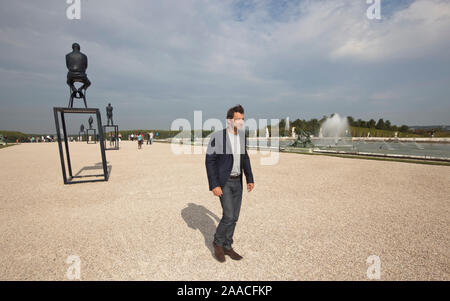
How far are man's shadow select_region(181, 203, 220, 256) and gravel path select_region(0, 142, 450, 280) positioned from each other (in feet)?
0.07

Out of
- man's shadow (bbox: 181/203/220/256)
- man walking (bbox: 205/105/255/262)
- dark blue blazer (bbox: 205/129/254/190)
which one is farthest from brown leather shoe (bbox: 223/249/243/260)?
dark blue blazer (bbox: 205/129/254/190)

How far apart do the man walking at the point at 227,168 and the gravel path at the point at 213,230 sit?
600 millimetres

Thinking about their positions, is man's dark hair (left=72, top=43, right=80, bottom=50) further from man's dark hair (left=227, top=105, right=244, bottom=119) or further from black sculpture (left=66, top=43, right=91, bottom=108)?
man's dark hair (left=227, top=105, right=244, bottom=119)

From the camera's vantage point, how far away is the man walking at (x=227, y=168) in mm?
2948

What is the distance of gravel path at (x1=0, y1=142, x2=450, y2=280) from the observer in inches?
116

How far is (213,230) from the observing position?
4.17 m

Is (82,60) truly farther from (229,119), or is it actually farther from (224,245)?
(224,245)

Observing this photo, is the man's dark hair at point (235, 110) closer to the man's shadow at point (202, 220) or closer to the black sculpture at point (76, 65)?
the man's shadow at point (202, 220)

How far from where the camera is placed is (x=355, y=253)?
10.8 feet
